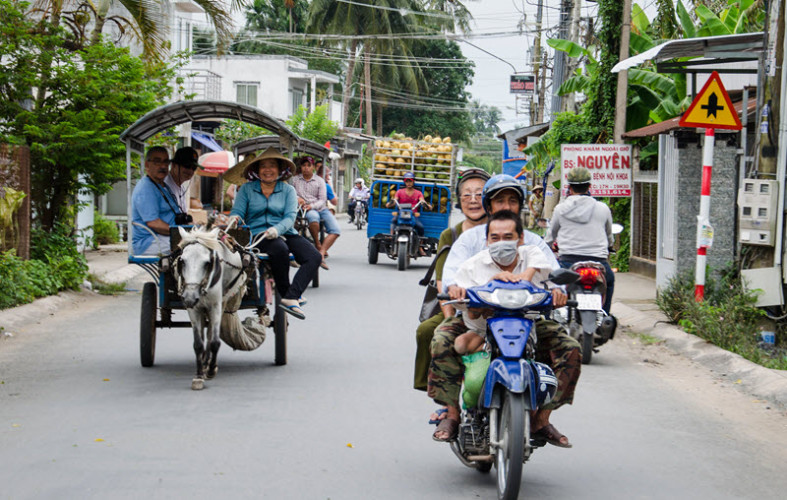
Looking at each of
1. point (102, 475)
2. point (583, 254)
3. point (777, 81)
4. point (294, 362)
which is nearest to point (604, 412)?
point (583, 254)

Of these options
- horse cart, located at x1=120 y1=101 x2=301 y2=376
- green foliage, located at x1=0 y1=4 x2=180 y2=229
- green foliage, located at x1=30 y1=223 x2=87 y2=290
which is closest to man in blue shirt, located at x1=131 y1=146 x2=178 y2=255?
horse cart, located at x1=120 y1=101 x2=301 y2=376

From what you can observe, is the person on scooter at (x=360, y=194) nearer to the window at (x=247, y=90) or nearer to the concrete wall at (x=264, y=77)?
the concrete wall at (x=264, y=77)

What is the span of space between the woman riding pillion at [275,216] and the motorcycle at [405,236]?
1029 cm

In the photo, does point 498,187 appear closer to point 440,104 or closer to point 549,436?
point 549,436

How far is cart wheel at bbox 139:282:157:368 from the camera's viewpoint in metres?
9.33

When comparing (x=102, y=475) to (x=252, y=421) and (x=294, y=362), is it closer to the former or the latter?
(x=252, y=421)

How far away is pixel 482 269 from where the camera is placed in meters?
5.60

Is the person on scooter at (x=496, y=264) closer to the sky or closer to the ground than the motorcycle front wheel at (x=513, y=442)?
closer to the sky

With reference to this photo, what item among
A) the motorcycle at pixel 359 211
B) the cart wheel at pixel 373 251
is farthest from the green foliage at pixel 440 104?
the cart wheel at pixel 373 251

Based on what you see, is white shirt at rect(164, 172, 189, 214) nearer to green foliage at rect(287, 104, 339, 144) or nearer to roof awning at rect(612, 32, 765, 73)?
roof awning at rect(612, 32, 765, 73)

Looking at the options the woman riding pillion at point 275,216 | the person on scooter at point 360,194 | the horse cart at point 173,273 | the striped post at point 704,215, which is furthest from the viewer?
the person on scooter at point 360,194

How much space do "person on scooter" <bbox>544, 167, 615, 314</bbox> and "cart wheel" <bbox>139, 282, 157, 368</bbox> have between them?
3.96 meters

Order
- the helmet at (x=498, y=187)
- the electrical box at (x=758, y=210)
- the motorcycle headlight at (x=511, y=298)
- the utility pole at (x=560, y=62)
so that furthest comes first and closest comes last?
the utility pole at (x=560, y=62)
the electrical box at (x=758, y=210)
the helmet at (x=498, y=187)
the motorcycle headlight at (x=511, y=298)

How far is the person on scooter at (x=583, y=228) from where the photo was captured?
10.3 m
